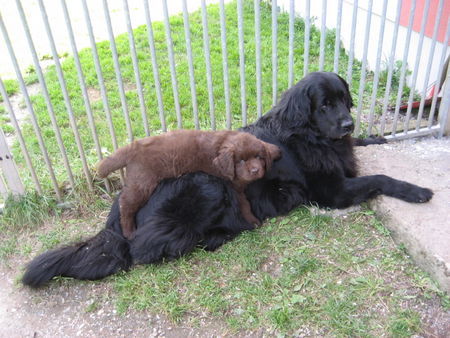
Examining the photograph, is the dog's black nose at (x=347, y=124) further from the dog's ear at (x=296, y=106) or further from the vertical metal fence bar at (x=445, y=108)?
the vertical metal fence bar at (x=445, y=108)

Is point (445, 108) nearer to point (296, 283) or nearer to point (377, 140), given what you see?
point (377, 140)

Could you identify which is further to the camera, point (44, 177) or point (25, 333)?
point (44, 177)

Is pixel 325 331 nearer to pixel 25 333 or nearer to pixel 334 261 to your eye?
pixel 334 261

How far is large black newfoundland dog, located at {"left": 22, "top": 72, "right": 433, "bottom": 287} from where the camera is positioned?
3.02 metres

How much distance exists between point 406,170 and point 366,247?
990mm

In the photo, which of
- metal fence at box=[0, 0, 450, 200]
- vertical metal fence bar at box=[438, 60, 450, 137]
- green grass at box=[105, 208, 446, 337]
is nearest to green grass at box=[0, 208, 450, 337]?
green grass at box=[105, 208, 446, 337]

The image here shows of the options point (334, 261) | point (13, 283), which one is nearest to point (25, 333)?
point (13, 283)

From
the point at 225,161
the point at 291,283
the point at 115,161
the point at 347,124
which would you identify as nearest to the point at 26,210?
the point at 115,161

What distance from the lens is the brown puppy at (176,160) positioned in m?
2.99

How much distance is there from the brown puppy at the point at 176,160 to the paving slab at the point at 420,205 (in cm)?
112

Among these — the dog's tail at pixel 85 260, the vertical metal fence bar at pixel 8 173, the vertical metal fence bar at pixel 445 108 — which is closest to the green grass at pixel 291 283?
the dog's tail at pixel 85 260

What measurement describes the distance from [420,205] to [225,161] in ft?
5.16

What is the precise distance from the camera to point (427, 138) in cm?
430

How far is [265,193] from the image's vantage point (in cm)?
346
